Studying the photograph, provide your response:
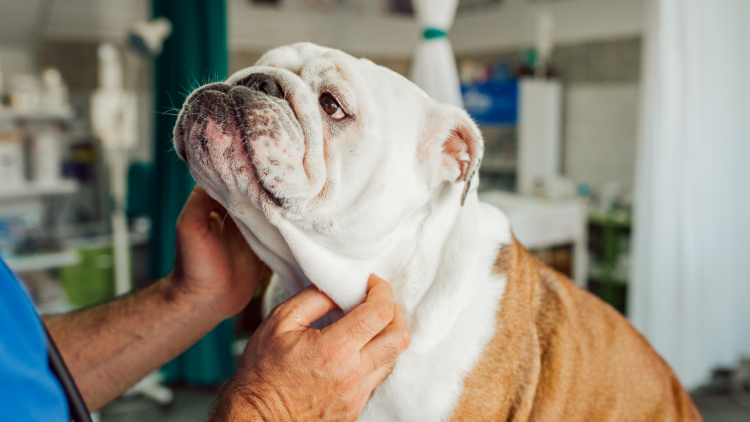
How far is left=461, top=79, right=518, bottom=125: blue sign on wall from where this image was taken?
4992mm

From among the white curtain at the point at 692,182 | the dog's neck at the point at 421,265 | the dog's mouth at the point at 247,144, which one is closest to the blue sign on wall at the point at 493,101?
the white curtain at the point at 692,182

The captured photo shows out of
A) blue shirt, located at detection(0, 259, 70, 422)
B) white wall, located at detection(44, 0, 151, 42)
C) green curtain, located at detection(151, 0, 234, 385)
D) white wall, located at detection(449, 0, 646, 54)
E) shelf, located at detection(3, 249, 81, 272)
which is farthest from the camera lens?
white wall, located at detection(449, 0, 646, 54)

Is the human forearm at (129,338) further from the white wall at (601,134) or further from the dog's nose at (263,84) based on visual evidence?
the white wall at (601,134)

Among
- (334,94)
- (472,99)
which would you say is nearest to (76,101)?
(472,99)

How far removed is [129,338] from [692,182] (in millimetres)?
3172

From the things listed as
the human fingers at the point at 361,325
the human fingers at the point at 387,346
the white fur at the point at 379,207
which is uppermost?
the white fur at the point at 379,207

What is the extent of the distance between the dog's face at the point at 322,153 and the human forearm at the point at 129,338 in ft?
0.73

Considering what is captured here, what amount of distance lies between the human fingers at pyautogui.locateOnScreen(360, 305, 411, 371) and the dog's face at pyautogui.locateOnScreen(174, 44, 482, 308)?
11 centimetres

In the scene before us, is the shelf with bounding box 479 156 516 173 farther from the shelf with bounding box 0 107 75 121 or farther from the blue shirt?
the blue shirt

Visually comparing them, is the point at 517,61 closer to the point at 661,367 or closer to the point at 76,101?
the point at 76,101

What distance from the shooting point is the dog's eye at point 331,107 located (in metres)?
0.89

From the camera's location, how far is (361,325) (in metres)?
0.82

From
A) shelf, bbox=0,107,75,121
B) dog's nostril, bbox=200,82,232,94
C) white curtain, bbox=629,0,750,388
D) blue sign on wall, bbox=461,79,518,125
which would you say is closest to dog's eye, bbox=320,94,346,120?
dog's nostril, bbox=200,82,232,94

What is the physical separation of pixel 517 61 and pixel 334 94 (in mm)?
5214
